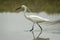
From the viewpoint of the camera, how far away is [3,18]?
5.78ft

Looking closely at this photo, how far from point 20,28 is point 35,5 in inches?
12.1

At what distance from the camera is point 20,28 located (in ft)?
5.70

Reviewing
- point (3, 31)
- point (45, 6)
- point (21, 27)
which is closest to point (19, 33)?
point (21, 27)

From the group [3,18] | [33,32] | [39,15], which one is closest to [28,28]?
[33,32]

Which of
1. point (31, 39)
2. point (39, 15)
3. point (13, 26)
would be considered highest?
point (39, 15)

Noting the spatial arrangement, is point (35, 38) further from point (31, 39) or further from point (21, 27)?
point (21, 27)

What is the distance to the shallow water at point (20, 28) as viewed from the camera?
1.69 metres

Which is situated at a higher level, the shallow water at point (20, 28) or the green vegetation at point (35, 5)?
the green vegetation at point (35, 5)

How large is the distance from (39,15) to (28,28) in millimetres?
186

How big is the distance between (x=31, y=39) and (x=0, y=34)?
347 mm

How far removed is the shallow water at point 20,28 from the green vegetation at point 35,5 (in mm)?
62

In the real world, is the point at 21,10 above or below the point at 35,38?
above

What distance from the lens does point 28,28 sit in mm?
1718

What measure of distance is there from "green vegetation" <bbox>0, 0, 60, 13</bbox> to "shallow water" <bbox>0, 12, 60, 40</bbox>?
0.06 metres
